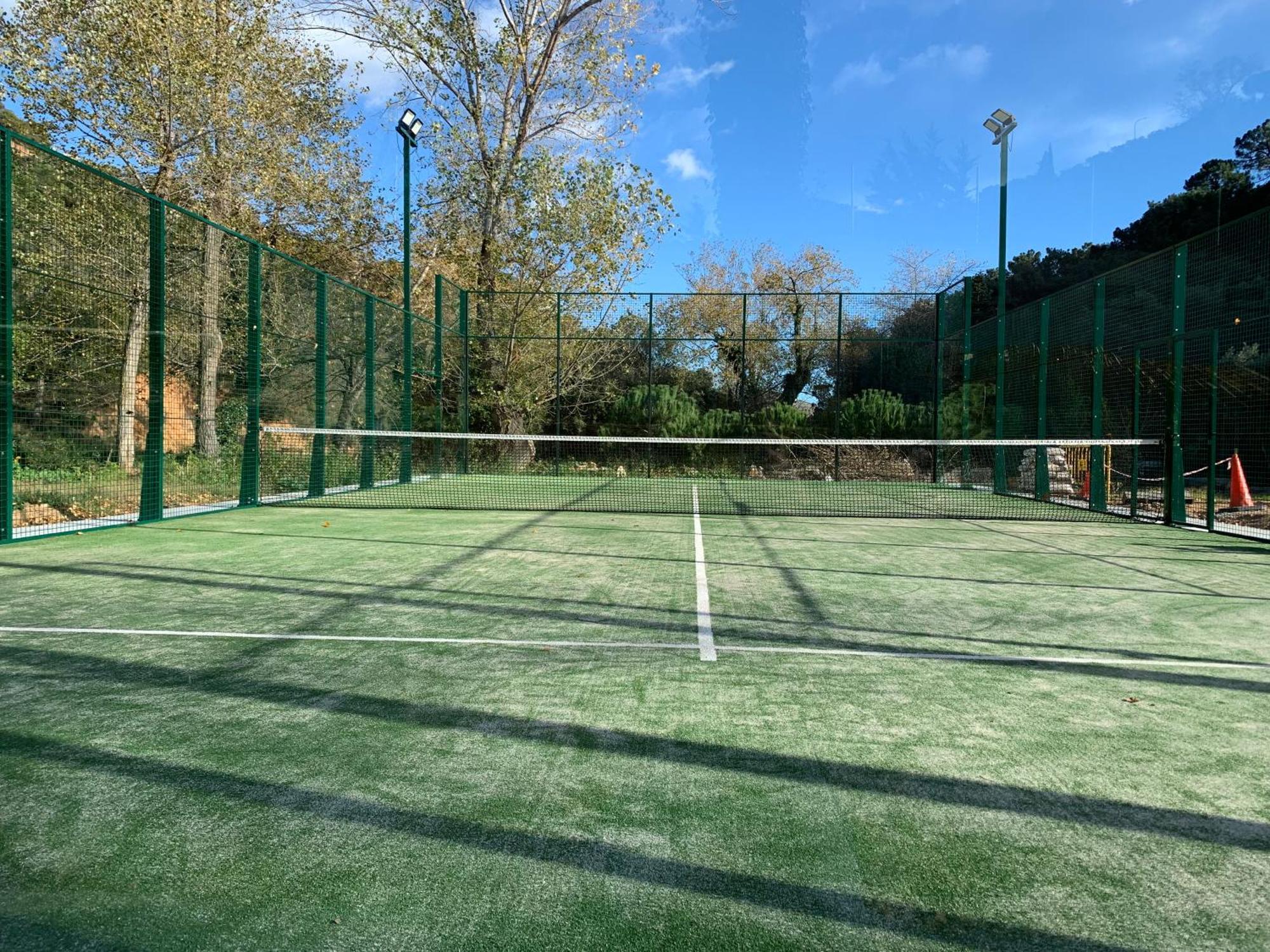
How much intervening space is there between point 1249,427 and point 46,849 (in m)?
12.5

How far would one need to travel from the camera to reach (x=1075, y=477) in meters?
13.7

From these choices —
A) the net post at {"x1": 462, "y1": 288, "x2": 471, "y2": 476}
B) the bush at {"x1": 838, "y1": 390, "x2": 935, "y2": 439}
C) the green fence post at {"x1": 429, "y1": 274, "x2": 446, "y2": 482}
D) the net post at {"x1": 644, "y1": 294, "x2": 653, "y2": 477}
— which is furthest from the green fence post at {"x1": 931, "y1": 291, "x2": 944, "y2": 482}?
the green fence post at {"x1": 429, "y1": 274, "x2": 446, "y2": 482}

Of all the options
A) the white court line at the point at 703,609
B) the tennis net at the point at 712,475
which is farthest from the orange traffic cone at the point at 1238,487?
the white court line at the point at 703,609

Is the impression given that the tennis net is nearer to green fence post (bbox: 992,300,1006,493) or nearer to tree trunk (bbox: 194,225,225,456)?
green fence post (bbox: 992,300,1006,493)

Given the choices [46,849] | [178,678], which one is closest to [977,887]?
[46,849]

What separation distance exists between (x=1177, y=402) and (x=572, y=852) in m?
10.9

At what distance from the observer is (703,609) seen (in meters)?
4.92

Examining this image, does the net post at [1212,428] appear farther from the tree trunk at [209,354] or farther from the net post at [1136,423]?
the tree trunk at [209,354]

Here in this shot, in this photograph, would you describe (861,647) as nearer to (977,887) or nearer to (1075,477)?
(977,887)

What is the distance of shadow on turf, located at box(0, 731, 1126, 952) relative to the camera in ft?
5.60

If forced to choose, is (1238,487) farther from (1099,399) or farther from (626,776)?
(626,776)

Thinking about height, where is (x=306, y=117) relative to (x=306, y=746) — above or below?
above

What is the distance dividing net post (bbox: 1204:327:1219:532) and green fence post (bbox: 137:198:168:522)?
11653 mm

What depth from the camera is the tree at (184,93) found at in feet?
46.3
